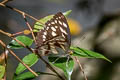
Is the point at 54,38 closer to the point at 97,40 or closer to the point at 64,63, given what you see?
the point at 64,63

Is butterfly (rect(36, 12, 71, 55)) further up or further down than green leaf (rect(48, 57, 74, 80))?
further up

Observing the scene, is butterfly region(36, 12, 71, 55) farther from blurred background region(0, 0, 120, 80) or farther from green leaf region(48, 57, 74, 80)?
blurred background region(0, 0, 120, 80)

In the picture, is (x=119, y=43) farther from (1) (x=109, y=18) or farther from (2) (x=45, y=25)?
(2) (x=45, y=25)

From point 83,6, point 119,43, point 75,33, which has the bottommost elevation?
point 119,43

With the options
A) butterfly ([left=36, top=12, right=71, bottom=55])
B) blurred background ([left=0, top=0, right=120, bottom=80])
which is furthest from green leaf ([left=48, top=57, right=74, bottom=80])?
blurred background ([left=0, top=0, right=120, bottom=80])

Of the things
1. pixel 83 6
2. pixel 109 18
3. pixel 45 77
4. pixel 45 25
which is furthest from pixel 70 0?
pixel 45 25

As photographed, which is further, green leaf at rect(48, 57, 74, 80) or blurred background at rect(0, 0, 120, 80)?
blurred background at rect(0, 0, 120, 80)
